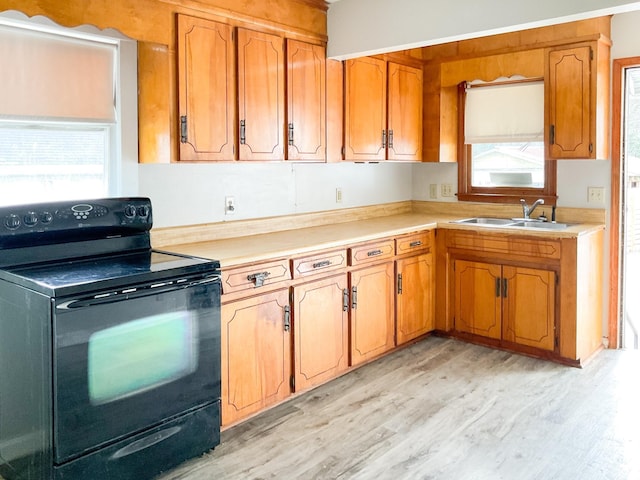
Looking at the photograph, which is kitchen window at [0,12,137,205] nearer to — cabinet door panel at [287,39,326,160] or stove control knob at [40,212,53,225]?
stove control knob at [40,212,53,225]

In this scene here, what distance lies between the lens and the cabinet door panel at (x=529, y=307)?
3.76 m

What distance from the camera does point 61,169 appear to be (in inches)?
105

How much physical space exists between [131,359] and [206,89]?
140cm

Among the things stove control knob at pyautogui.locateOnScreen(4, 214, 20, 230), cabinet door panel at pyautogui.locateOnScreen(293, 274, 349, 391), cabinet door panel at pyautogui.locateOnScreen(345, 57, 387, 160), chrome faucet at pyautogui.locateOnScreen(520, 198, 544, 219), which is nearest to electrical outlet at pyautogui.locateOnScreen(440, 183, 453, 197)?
chrome faucet at pyautogui.locateOnScreen(520, 198, 544, 219)

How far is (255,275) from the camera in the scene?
285cm

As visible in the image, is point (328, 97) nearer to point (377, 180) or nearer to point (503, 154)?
point (377, 180)

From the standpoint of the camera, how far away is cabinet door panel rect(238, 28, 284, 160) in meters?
3.10

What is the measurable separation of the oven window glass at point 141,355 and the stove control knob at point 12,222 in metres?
0.59

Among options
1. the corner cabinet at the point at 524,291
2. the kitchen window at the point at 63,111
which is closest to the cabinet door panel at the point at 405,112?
the corner cabinet at the point at 524,291

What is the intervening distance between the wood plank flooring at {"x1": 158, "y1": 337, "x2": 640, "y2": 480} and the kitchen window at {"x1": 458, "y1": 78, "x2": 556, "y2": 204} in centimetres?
135

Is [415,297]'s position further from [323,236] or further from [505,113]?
[505,113]

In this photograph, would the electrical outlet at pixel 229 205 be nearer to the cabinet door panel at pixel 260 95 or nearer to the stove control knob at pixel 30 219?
the cabinet door panel at pixel 260 95

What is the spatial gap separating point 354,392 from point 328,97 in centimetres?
181

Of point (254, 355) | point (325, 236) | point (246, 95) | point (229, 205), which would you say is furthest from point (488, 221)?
point (254, 355)
